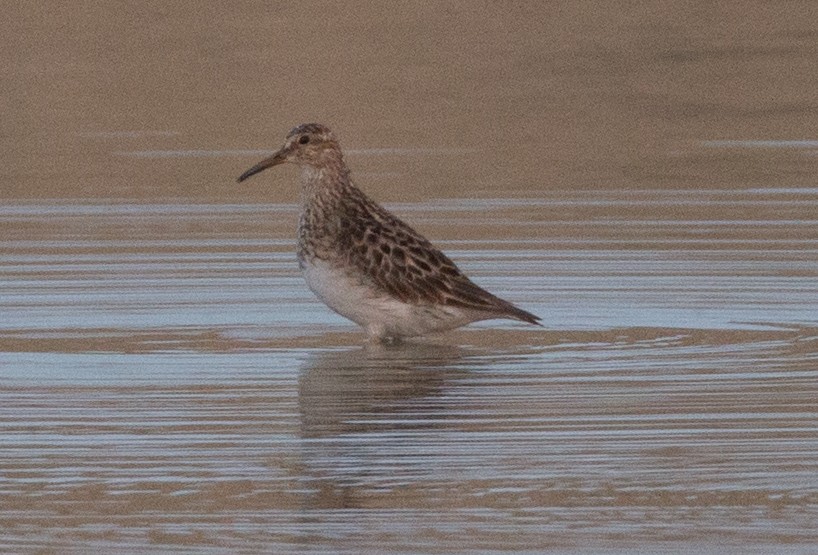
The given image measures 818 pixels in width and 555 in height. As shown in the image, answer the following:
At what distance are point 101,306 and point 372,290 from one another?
169 cm

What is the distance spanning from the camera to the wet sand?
26.2ft

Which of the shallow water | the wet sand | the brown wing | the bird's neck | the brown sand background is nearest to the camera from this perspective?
the shallow water

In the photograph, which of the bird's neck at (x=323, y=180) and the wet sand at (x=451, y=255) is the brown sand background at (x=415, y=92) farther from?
the bird's neck at (x=323, y=180)

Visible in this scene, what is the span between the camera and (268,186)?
1800 cm

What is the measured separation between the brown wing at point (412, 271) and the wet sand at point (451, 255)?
282 mm

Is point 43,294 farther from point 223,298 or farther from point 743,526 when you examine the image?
point 743,526

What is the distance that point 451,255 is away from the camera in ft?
46.9

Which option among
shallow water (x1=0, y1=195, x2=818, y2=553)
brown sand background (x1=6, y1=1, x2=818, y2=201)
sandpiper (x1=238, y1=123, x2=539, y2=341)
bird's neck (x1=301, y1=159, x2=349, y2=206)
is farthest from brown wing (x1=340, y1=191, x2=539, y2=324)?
brown sand background (x1=6, y1=1, x2=818, y2=201)

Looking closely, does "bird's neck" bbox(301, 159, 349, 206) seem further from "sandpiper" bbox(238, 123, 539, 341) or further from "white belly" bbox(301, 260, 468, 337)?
"white belly" bbox(301, 260, 468, 337)

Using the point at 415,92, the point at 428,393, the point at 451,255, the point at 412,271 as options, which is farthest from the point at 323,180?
the point at 415,92

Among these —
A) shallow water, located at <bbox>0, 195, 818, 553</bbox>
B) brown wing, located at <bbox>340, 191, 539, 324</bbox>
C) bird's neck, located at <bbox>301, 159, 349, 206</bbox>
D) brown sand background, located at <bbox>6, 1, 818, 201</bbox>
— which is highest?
brown sand background, located at <bbox>6, 1, 818, 201</bbox>

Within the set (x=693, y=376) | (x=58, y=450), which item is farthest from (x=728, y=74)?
(x=58, y=450)

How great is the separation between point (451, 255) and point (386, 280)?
2.55 metres

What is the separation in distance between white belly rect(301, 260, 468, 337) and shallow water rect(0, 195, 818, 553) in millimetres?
141
